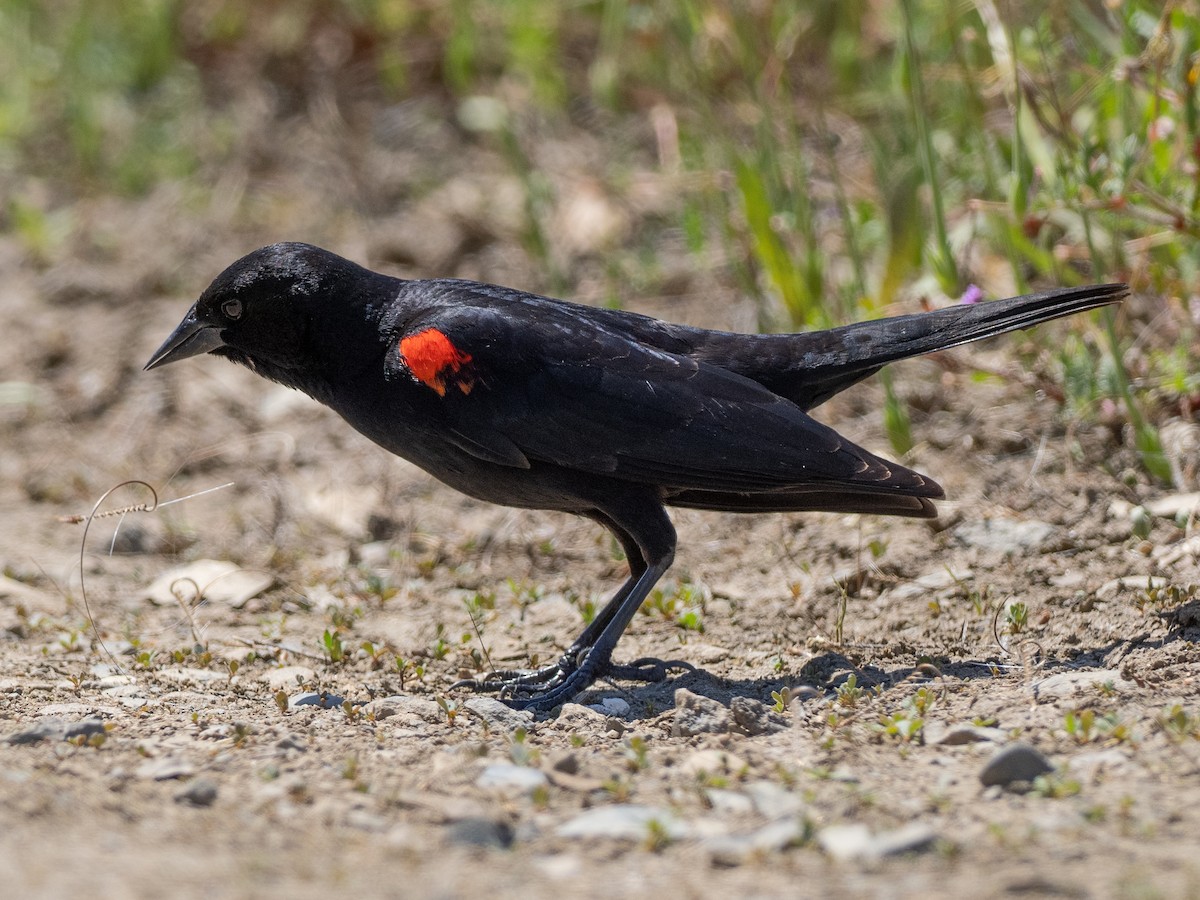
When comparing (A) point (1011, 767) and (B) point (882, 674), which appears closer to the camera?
(A) point (1011, 767)

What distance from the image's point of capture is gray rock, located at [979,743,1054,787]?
2764 mm

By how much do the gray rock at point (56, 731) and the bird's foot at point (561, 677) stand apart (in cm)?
115

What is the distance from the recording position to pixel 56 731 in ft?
10.2

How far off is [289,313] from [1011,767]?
8.51 ft

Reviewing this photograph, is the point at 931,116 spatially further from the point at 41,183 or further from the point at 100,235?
the point at 41,183

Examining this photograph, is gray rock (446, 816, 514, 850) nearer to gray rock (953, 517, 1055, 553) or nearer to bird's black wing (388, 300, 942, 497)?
bird's black wing (388, 300, 942, 497)

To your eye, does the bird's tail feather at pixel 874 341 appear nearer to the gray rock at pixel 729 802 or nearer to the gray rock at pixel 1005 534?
the gray rock at pixel 1005 534

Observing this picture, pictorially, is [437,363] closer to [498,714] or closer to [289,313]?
[289,313]

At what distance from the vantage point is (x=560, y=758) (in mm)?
2965

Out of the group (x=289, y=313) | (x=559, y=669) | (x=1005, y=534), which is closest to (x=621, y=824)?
(x=559, y=669)

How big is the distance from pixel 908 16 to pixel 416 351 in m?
2.11

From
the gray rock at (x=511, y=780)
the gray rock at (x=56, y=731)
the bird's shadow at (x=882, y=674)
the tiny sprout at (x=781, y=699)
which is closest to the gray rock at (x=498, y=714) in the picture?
the bird's shadow at (x=882, y=674)

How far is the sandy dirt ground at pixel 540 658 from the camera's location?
243 centimetres

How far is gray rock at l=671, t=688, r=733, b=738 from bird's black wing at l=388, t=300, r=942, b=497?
77cm
